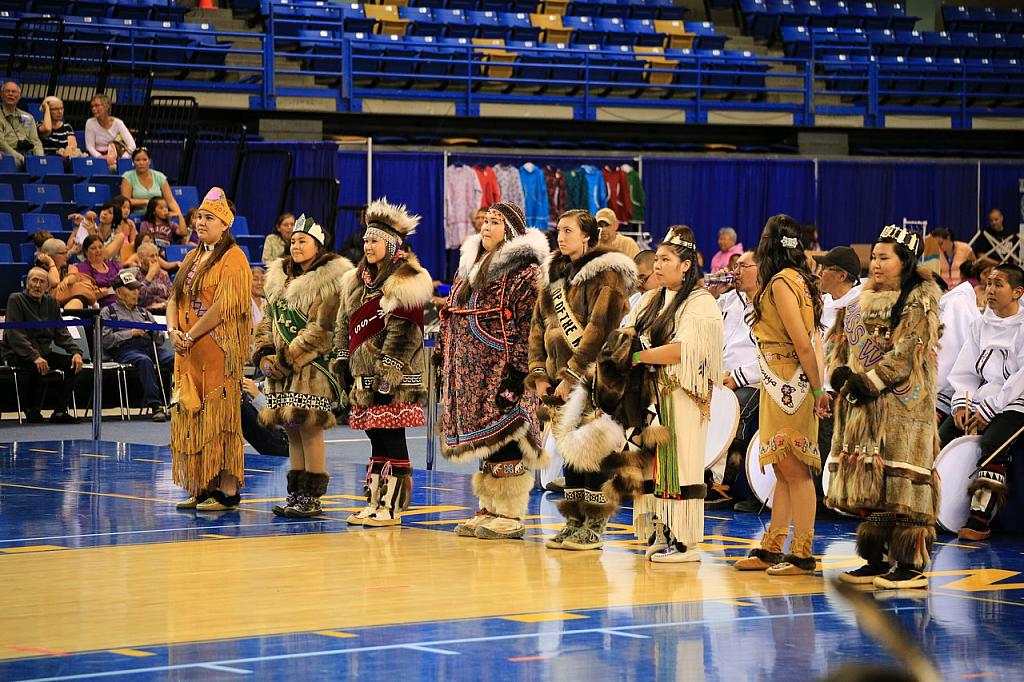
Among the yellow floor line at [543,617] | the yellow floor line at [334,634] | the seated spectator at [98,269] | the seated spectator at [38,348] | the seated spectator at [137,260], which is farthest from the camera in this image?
the seated spectator at [137,260]

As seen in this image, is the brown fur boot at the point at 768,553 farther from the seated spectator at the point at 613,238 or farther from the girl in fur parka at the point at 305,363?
the girl in fur parka at the point at 305,363


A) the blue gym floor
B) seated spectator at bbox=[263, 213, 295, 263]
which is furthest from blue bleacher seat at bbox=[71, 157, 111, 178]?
the blue gym floor

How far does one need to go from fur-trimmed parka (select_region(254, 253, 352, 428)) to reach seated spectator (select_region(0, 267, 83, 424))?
18.8 feet

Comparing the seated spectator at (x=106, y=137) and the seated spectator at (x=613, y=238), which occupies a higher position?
the seated spectator at (x=106, y=137)

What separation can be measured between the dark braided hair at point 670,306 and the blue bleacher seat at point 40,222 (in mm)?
10137

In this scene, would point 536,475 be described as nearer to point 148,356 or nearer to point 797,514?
point 797,514

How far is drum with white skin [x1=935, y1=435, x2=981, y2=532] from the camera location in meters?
8.35

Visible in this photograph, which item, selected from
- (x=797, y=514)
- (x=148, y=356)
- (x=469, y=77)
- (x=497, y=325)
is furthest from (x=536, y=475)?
(x=469, y=77)

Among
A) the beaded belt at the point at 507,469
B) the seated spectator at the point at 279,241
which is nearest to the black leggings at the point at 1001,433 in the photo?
the beaded belt at the point at 507,469

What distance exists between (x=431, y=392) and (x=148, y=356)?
3853mm

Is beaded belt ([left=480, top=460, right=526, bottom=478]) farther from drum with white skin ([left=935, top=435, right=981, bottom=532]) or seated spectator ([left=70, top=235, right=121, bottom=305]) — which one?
seated spectator ([left=70, top=235, right=121, bottom=305])

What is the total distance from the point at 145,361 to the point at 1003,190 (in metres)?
15.3

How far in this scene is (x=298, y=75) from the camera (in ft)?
71.4

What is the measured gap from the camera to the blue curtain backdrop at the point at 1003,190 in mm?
24156
